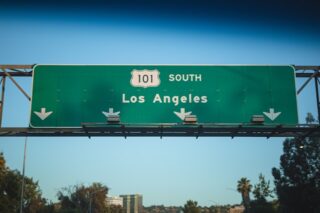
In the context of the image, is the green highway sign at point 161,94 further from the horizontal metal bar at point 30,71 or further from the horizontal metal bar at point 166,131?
the horizontal metal bar at point 30,71

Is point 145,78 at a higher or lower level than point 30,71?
lower

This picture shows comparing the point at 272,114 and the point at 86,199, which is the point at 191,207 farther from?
the point at 272,114

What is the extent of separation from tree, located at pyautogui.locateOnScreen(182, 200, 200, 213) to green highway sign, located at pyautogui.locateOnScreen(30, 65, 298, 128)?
11980 centimetres

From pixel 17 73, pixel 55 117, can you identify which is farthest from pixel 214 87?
pixel 17 73

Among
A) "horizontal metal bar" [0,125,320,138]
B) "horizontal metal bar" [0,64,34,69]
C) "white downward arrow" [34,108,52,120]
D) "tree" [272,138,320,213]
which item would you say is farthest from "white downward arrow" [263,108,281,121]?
"tree" [272,138,320,213]

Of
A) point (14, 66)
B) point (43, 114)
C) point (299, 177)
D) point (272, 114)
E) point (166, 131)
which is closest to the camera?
point (43, 114)

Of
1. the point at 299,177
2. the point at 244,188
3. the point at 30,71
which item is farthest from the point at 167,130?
the point at 244,188

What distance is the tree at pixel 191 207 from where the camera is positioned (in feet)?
433

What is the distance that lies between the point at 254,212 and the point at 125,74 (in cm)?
5316

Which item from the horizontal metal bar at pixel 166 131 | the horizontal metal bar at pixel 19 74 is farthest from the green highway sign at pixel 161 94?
the horizontal metal bar at pixel 19 74

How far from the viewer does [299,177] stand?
51875mm

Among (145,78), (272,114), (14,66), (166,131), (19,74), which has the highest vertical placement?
(14,66)

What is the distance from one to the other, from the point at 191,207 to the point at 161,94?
12203 cm

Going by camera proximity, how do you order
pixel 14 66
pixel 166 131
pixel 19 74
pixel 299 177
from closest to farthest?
pixel 166 131, pixel 14 66, pixel 19 74, pixel 299 177
